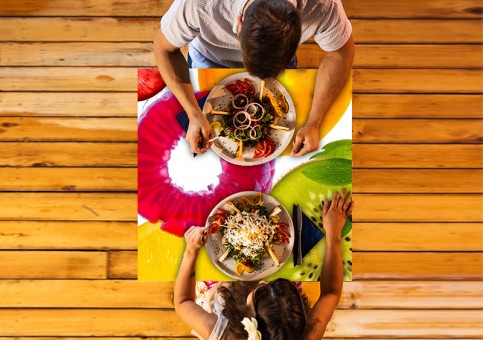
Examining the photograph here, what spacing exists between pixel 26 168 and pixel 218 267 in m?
1.38

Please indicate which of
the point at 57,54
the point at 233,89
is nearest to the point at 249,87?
the point at 233,89

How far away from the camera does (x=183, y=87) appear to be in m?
1.97

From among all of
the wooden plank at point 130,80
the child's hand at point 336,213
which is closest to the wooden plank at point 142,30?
the wooden plank at point 130,80

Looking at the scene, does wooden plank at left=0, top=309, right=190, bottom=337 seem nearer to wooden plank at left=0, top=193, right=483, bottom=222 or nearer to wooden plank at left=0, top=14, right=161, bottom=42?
wooden plank at left=0, top=193, right=483, bottom=222

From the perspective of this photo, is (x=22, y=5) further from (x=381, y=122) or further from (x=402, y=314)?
(x=402, y=314)

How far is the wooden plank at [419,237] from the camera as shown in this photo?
2658mm

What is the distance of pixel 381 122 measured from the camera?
105 inches

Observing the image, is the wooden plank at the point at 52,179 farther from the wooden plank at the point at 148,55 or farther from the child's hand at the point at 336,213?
the child's hand at the point at 336,213

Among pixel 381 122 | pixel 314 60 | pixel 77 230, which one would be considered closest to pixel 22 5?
pixel 77 230

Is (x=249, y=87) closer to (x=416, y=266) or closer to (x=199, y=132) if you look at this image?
(x=199, y=132)

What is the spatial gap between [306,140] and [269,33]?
0.63 metres

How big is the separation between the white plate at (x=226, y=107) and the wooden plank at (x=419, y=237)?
943 millimetres

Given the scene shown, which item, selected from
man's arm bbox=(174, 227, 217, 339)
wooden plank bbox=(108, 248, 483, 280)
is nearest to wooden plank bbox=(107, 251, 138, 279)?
man's arm bbox=(174, 227, 217, 339)

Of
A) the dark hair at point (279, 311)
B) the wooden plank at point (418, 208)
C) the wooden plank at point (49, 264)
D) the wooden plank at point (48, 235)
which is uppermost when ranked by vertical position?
the wooden plank at point (418, 208)
